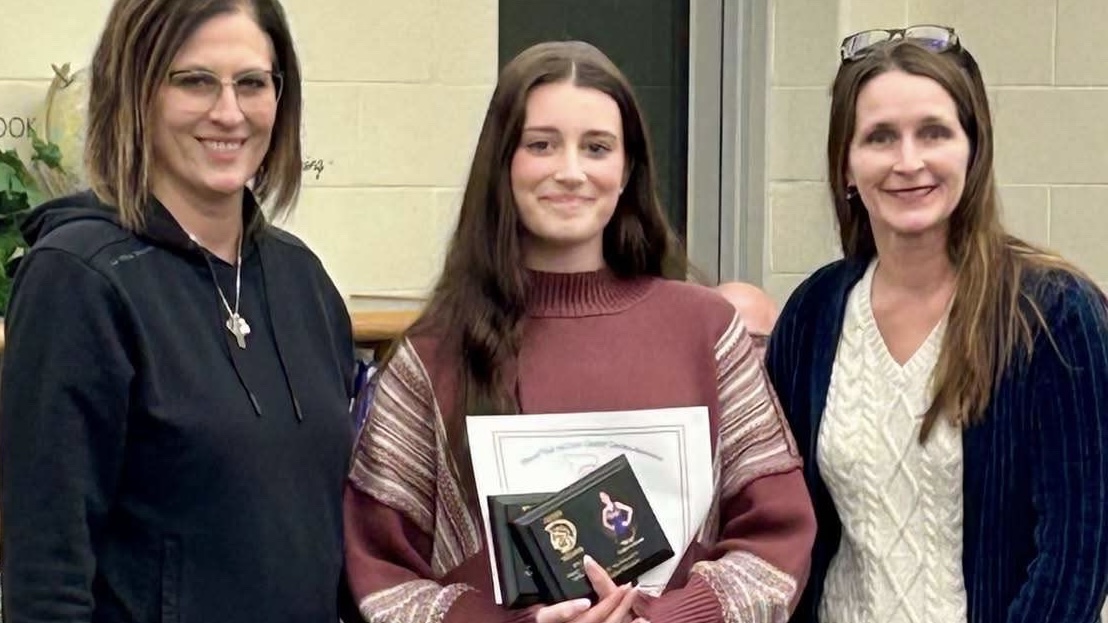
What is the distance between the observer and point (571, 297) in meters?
1.92

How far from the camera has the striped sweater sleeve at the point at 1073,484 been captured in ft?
6.02

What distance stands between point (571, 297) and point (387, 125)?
1964 millimetres

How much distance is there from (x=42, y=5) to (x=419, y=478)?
2130mm

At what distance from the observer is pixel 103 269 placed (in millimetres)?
1710

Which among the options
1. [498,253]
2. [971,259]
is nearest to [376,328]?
[498,253]

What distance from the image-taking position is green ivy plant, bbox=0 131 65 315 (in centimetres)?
303

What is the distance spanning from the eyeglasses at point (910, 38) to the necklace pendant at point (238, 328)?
87 centimetres

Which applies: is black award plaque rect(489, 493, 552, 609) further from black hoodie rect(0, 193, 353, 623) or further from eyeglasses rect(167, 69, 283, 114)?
eyeglasses rect(167, 69, 283, 114)

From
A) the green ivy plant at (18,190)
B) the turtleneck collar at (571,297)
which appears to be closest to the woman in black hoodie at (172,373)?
the turtleneck collar at (571,297)

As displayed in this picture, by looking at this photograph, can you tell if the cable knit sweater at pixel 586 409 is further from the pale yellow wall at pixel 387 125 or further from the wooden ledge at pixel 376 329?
the pale yellow wall at pixel 387 125

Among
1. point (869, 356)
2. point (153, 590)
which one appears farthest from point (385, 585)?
point (869, 356)

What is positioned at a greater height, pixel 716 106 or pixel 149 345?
pixel 716 106

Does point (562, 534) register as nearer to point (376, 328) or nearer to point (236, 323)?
point (236, 323)

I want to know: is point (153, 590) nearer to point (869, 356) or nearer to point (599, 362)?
point (599, 362)
